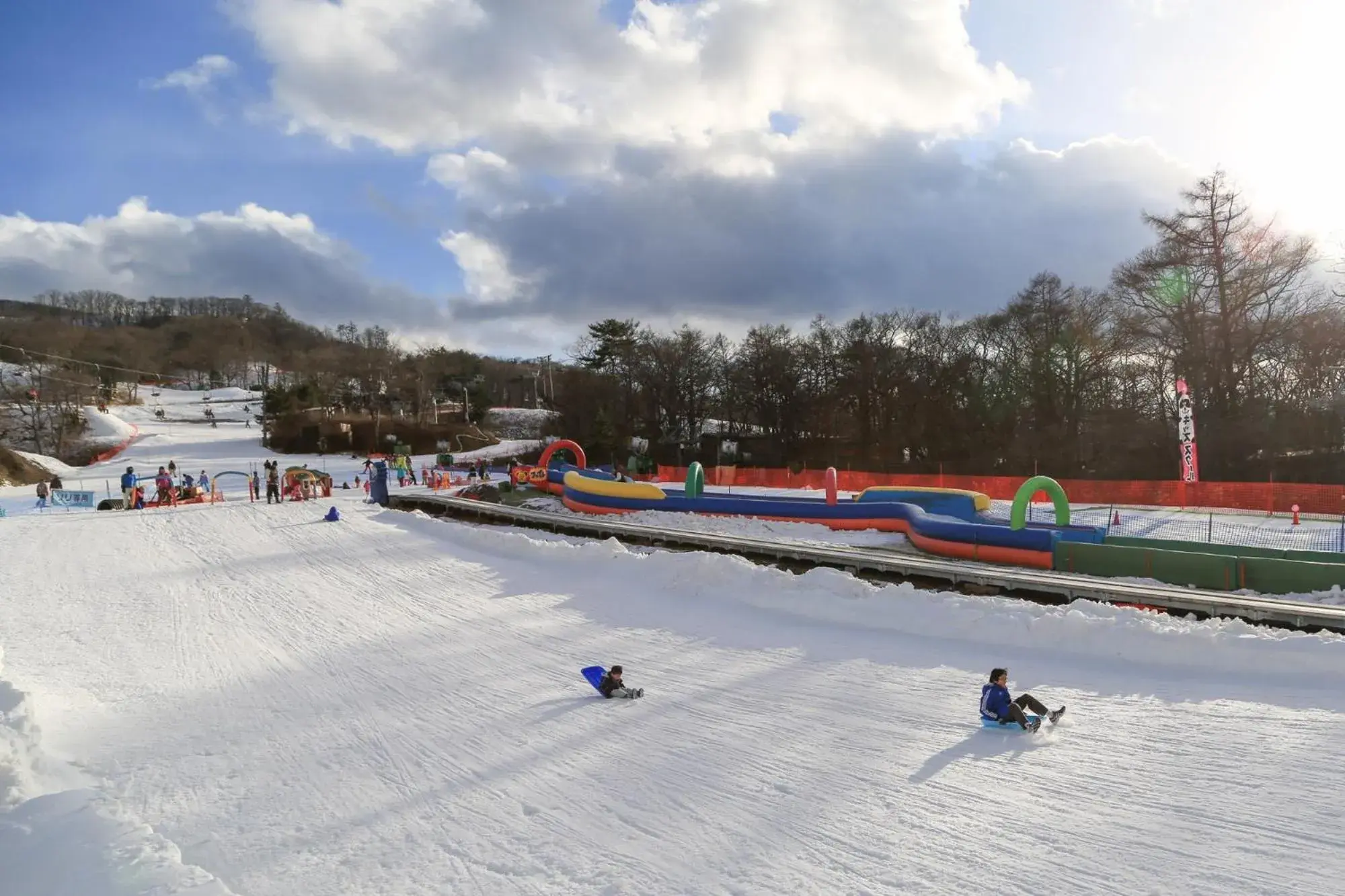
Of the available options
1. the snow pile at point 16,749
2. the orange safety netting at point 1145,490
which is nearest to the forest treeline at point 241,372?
the orange safety netting at point 1145,490

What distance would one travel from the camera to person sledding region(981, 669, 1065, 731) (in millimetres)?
7734

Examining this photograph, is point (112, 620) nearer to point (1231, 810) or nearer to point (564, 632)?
point (564, 632)

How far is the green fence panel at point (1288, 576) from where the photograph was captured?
1451cm

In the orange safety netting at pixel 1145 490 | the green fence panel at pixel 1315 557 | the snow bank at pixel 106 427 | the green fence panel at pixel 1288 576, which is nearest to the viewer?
the green fence panel at pixel 1288 576

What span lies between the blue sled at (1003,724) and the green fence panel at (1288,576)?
1044 cm

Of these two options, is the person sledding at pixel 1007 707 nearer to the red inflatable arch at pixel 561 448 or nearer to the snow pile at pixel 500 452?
the red inflatable arch at pixel 561 448

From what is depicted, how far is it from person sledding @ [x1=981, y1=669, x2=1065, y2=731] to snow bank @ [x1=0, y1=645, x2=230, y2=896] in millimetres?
7090

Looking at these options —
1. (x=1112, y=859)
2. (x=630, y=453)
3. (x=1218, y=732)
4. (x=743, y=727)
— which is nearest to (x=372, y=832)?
(x=743, y=727)

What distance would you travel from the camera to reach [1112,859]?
5.48m

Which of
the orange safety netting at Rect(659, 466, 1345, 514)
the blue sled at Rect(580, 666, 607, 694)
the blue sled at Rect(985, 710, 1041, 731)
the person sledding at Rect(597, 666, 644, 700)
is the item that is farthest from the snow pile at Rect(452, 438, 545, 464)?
the blue sled at Rect(985, 710, 1041, 731)

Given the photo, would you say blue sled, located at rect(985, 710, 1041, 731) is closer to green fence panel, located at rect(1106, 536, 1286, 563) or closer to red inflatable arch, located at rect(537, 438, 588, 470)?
green fence panel, located at rect(1106, 536, 1286, 563)

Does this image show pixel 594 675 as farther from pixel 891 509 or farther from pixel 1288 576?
pixel 891 509

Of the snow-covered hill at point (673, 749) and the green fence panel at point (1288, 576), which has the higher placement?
the green fence panel at point (1288, 576)

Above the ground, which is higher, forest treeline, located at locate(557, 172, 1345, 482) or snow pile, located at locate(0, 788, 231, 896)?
forest treeline, located at locate(557, 172, 1345, 482)
